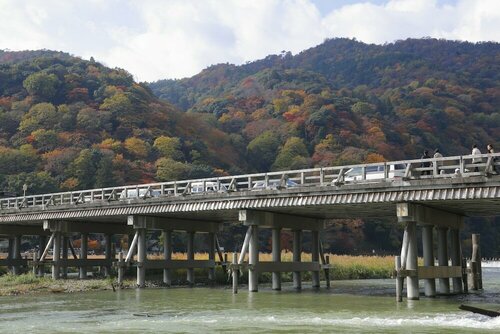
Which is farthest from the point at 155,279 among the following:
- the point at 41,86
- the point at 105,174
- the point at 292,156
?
the point at 41,86

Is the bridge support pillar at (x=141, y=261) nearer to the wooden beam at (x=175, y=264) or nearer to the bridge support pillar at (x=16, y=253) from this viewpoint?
the wooden beam at (x=175, y=264)

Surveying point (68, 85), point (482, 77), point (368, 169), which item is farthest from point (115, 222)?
point (482, 77)

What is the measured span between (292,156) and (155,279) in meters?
65.9

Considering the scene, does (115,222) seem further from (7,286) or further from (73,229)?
(7,286)

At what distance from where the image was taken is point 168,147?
335ft

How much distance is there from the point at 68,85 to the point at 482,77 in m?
118

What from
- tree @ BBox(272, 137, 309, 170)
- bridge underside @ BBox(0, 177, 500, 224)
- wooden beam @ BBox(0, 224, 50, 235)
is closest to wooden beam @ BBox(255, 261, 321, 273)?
bridge underside @ BBox(0, 177, 500, 224)

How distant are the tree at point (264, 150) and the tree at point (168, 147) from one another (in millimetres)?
20232

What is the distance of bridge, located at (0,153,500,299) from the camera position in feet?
97.2

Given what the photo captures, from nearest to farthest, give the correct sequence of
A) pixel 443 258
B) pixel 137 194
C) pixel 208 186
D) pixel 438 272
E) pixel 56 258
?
pixel 438 272, pixel 443 258, pixel 208 186, pixel 137 194, pixel 56 258

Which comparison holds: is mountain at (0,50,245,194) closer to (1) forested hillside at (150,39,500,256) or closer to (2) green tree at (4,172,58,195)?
(2) green tree at (4,172,58,195)

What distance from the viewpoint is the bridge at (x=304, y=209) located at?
29.6 meters

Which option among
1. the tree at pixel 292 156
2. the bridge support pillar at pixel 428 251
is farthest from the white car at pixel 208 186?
the tree at pixel 292 156

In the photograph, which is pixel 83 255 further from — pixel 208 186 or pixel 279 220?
pixel 279 220
